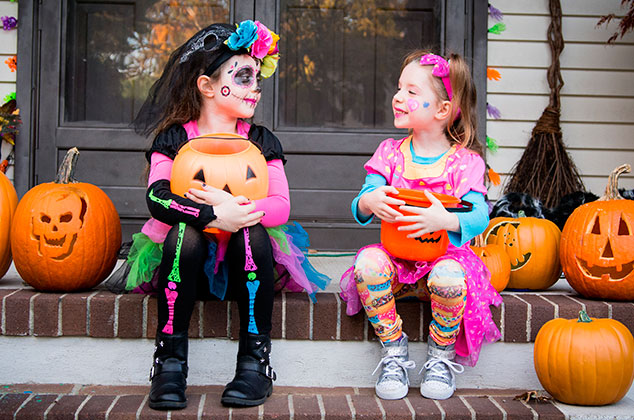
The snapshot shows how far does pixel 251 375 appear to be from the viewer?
2.15 metres

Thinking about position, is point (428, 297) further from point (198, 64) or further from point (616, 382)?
point (198, 64)

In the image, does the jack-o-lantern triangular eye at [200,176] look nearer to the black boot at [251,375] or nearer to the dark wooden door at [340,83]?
the black boot at [251,375]

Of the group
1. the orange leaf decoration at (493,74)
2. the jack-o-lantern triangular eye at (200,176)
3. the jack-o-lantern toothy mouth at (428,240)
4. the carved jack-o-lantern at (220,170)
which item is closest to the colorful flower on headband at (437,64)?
the jack-o-lantern toothy mouth at (428,240)

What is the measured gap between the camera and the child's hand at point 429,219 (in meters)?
2.19

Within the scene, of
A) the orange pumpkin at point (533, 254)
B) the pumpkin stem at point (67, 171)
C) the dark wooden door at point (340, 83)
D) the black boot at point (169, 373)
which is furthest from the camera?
the dark wooden door at point (340, 83)

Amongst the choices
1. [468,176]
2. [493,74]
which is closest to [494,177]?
[493,74]

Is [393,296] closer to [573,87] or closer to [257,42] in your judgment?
[257,42]

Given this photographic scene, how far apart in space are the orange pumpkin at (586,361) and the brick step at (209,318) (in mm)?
188

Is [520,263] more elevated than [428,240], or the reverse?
[428,240]

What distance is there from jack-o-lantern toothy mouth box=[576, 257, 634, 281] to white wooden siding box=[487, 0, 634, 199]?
64.7 inches

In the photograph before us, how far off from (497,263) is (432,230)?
606mm

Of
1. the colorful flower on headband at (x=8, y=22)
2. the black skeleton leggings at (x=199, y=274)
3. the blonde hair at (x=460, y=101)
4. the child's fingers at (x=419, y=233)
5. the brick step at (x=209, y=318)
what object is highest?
the colorful flower on headband at (x=8, y=22)

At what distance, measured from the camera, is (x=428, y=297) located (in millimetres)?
2434

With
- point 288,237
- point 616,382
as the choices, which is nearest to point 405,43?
point 288,237
